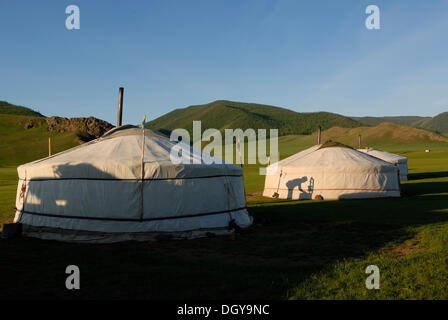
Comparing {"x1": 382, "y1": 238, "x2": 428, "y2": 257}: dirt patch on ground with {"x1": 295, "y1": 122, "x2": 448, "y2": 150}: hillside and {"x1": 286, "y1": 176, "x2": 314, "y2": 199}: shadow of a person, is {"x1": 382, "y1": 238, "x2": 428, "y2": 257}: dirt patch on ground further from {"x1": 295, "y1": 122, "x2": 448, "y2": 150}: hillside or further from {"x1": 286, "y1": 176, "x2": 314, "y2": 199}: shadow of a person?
{"x1": 295, "y1": 122, "x2": 448, "y2": 150}: hillside

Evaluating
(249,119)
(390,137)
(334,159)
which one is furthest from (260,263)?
(249,119)

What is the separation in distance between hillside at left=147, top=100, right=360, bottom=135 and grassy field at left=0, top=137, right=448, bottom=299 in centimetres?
10360

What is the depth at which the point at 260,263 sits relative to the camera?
18.7 ft

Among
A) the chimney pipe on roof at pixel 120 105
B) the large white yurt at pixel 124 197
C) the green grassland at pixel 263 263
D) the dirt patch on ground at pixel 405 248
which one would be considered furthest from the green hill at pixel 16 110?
the dirt patch on ground at pixel 405 248

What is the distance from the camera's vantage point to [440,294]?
155 inches

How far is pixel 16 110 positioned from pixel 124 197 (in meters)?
108

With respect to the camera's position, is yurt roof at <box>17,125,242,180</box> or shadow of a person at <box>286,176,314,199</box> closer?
yurt roof at <box>17,125,242,180</box>

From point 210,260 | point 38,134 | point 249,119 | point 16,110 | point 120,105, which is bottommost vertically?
point 210,260

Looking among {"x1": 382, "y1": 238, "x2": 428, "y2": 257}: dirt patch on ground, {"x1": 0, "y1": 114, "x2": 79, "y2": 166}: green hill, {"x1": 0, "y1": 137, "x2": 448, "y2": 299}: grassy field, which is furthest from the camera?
{"x1": 0, "y1": 114, "x2": 79, "y2": 166}: green hill

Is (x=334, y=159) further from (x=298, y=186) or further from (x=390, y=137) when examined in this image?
(x=390, y=137)

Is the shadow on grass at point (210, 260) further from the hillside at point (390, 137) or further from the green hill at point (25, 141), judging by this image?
the hillside at point (390, 137)

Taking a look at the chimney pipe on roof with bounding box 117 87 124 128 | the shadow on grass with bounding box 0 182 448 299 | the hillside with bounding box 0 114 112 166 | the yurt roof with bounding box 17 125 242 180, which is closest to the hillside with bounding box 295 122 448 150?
the hillside with bounding box 0 114 112 166

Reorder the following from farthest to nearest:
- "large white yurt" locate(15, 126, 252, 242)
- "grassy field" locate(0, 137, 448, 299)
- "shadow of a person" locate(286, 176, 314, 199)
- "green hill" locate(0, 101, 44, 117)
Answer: "green hill" locate(0, 101, 44, 117) → "shadow of a person" locate(286, 176, 314, 199) → "large white yurt" locate(15, 126, 252, 242) → "grassy field" locate(0, 137, 448, 299)

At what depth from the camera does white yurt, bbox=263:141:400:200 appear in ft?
48.6
